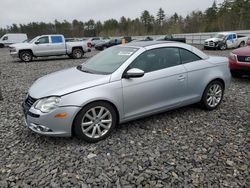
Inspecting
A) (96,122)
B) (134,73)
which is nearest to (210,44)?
(134,73)

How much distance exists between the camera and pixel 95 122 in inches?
125

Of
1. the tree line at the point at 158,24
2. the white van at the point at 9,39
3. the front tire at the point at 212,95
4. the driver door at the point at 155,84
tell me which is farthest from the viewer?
the tree line at the point at 158,24

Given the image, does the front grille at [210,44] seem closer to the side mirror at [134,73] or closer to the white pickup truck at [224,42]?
the white pickup truck at [224,42]

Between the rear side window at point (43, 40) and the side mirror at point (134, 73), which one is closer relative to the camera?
the side mirror at point (134, 73)

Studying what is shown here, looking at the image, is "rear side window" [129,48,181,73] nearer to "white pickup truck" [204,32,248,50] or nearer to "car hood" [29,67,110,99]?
"car hood" [29,67,110,99]

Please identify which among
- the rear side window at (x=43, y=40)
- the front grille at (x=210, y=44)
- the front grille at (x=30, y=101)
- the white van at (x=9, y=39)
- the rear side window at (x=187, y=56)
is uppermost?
the white van at (x=9, y=39)

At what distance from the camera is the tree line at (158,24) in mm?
37375

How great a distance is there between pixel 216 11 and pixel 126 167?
178 ft

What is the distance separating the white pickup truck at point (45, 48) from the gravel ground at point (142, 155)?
A: 34.7 feet

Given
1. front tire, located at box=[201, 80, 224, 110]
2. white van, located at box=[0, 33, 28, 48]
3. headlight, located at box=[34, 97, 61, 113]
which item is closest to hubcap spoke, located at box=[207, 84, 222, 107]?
front tire, located at box=[201, 80, 224, 110]

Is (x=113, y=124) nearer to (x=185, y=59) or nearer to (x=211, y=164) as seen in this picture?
(x=211, y=164)

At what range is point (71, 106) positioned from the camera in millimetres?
2891

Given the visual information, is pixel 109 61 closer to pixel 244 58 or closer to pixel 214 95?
pixel 214 95

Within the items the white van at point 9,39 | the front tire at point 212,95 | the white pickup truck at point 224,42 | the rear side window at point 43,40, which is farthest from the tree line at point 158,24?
the front tire at point 212,95
